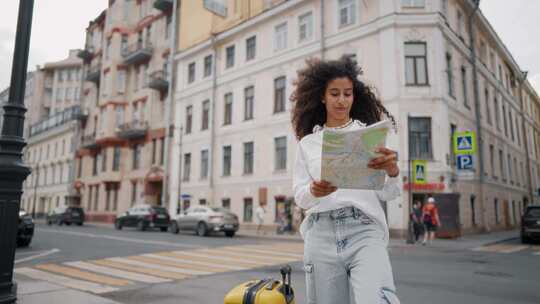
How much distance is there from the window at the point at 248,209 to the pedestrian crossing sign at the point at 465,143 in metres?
13.0

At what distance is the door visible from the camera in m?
19.3

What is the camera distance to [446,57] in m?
22.4

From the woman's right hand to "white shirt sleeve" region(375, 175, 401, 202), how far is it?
1.16 ft

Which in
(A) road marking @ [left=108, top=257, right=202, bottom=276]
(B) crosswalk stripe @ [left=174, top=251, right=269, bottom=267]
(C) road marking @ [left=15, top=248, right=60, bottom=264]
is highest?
(B) crosswalk stripe @ [left=174, top=251, right=269, bottom=267]

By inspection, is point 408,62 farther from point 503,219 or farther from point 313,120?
point 313,120

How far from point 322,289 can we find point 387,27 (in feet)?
69.4

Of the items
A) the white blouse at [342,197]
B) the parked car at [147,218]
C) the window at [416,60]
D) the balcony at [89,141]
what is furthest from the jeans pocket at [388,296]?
the balcony at [89,141]

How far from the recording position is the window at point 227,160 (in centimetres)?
2922

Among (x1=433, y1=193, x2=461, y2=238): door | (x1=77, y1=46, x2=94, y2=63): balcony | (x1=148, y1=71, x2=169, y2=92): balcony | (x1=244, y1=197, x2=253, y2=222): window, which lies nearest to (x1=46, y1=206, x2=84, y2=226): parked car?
(x1=148, y1=71, x2=169, y2=92): balcony

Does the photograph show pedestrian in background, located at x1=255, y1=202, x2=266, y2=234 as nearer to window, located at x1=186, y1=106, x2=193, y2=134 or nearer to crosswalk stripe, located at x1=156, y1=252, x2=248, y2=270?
window, located at x1=186, y1=106, x2=193, y2=134

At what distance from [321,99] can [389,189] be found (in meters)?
0.89

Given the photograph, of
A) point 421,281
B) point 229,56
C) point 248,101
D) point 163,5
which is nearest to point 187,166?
point 248,101

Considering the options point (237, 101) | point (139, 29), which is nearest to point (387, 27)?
point (237, 101)

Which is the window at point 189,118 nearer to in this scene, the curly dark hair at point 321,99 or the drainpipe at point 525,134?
the drainpipe at point 525,134
